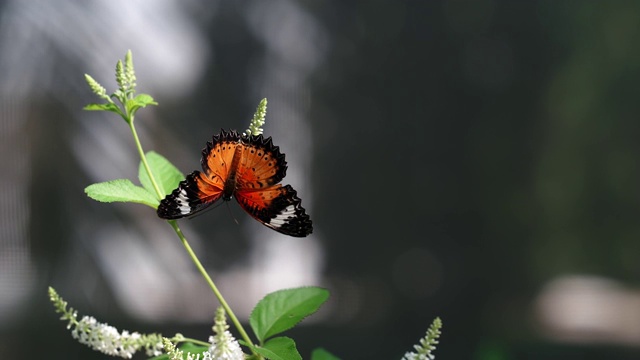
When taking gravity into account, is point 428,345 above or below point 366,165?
below

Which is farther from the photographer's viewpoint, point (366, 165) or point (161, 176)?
point (366, 165)

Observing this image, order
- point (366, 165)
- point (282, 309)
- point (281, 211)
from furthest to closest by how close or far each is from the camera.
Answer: point (366, 165), point (282, 309), point (281, 211)

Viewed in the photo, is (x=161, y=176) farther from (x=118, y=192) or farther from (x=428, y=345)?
(x=428, y=345)

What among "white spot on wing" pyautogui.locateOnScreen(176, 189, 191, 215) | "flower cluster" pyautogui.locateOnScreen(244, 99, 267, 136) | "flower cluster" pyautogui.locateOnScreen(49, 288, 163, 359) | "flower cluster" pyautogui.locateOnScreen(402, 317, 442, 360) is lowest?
"flower cluster" pyautogui.locateOnScreen(49, 288, 163, 359)

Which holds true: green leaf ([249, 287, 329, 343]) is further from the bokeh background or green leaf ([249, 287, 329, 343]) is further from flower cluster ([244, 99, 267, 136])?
the bokeh background

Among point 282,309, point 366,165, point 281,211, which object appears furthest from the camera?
point 366,165

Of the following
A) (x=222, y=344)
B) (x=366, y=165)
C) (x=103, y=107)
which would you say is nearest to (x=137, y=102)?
(x=103, y=107)

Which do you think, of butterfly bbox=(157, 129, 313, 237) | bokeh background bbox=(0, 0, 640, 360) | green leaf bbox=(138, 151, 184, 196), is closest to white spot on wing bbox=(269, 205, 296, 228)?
butterfly bbox=(157, 129, 313, 237)

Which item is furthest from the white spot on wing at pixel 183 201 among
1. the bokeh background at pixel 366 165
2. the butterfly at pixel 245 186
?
the bokeh background at pixel 366 165
